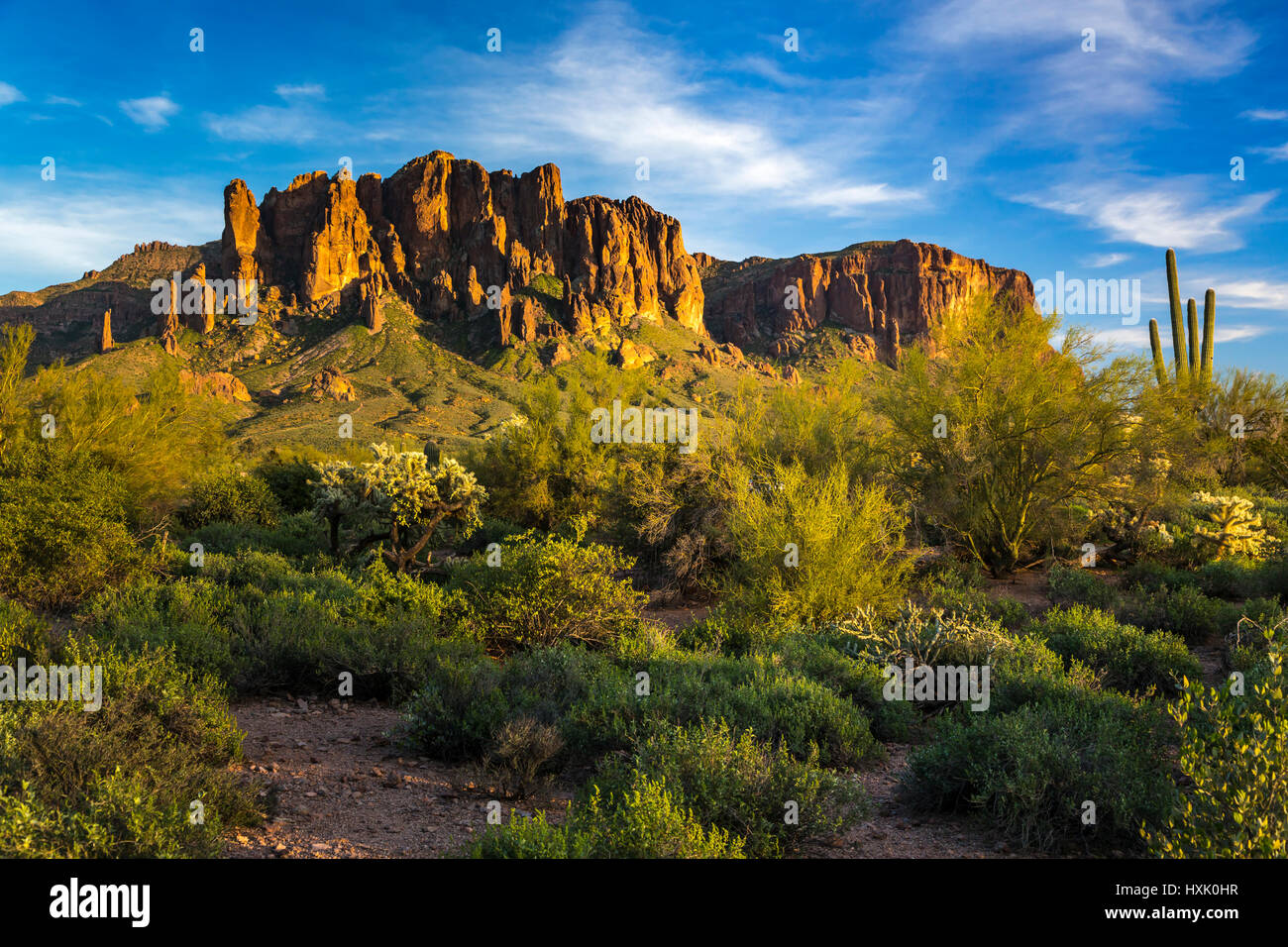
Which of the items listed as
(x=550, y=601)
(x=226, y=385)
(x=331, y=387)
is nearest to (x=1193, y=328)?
Answer: (x=550, y=601)

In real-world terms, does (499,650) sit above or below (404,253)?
below

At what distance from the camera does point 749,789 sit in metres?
4.34

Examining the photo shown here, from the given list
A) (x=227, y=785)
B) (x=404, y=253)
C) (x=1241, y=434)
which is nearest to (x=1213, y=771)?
(x=227, y=785)

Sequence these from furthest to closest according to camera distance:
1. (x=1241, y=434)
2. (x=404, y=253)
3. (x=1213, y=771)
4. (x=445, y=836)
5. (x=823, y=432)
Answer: (x=404, y=253), (x=1241, y=434), (x=823, y=432), (x=445, y=836), (x=1213, y=771)

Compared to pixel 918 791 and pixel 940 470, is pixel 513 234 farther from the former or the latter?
pixel 918 791

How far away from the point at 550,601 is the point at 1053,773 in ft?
19.9

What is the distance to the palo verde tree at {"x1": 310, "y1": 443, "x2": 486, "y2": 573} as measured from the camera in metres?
13.8

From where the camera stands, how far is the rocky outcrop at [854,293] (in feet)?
444

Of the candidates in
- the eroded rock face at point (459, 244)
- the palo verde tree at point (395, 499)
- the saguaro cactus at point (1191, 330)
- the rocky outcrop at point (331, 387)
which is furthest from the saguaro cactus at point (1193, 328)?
the eroded rock face at point (459, 244)

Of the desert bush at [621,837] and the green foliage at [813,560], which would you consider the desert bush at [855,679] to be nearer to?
the green foliage at [813,560]

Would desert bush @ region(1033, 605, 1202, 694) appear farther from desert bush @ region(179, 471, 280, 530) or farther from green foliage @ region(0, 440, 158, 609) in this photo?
desert bush @ region(179, 471, 280, 530)

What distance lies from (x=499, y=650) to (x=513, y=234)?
122 metres

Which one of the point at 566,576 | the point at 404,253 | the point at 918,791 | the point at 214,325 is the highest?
the point at 404,253
